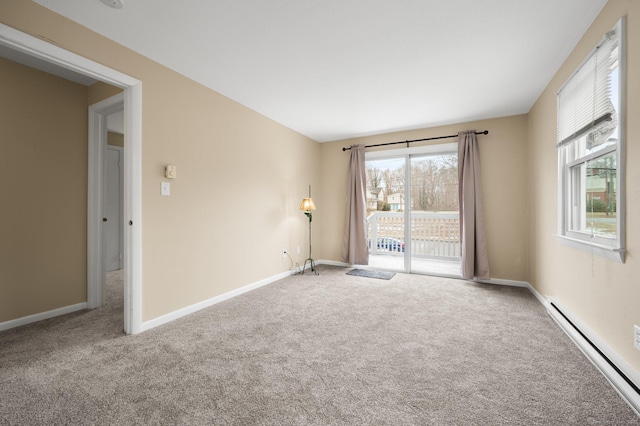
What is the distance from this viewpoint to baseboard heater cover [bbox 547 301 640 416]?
Result: 1.48 metres

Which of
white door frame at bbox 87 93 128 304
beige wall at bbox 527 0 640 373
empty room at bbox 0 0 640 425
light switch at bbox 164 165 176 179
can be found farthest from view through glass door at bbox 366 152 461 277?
white door frame at bbox 87 93 128 304

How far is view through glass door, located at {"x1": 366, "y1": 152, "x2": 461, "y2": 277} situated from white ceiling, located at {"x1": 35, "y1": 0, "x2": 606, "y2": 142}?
1296 millimetres

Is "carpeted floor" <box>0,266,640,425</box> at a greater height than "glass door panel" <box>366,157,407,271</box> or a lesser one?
lesser

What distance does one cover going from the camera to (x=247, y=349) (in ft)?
6.79

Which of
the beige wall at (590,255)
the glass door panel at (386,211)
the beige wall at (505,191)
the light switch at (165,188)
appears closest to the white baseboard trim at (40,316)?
the light switch at (165,188)

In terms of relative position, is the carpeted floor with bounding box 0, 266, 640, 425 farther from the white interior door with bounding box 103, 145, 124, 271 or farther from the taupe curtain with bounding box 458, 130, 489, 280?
the white interior door with bounding box 103, 145, 124, 271

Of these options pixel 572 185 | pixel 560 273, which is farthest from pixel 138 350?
pixel 572 185

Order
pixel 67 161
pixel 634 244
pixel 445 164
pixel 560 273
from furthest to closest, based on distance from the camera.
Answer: pixel 445 164
pixel 67 161
pixel 560 273
pixel 634 244

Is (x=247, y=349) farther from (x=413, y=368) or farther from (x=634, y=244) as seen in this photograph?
(x=634, y=244)

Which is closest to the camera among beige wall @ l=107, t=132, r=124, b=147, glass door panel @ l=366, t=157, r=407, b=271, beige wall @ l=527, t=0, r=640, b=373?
beige wall @ l=527, t=0, r=640, b=373

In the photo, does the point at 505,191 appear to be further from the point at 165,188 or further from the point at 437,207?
the point at 165,188

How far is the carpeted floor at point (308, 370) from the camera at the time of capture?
1408mm

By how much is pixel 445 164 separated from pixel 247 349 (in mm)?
4004

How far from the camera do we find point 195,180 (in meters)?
2.88
